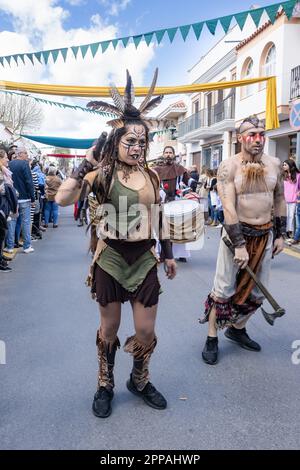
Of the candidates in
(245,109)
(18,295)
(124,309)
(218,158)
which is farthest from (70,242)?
(218,158)

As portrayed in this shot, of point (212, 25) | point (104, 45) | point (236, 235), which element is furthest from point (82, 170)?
point (104, 45)

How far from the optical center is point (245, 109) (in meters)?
19.0

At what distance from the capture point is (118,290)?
2664mm

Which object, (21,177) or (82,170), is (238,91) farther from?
(82,170)

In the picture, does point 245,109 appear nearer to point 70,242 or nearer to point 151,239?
point 70,242

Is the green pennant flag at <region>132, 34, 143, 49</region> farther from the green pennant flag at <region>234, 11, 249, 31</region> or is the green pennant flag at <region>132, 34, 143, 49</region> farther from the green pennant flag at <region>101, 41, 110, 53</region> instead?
the green pennant flag at <region>234, 11, 249, 31</region>

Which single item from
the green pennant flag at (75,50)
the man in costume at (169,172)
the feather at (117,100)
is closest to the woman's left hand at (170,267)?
the feather at (117,100)

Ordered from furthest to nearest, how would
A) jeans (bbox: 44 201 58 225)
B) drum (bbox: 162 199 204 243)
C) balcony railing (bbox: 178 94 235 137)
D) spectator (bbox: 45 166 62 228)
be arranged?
balcony railing (bbox: 178 94 235 137), jeans (bbox: 44 201 58 225), spectator (bbox: 45 166 62 228), drum (bbox: 162 199 204 243)

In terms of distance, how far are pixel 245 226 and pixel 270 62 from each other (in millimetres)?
15579

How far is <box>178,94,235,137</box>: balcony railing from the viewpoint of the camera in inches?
877

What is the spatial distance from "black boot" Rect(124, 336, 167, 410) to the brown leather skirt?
0.30 m

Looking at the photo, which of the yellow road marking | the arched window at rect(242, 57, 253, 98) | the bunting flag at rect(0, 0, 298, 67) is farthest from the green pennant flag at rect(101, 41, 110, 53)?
the arched window at rect(242, 57, 253, 98)
